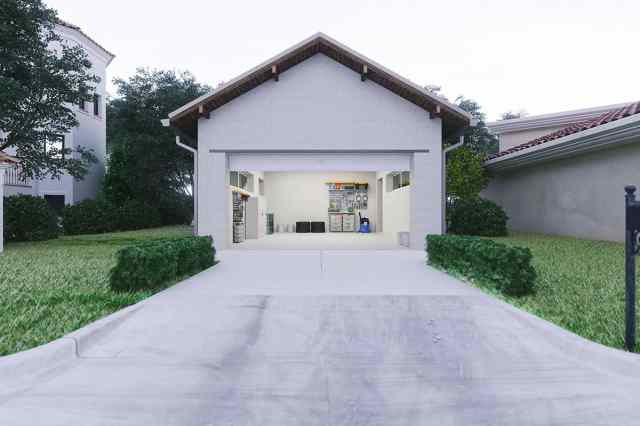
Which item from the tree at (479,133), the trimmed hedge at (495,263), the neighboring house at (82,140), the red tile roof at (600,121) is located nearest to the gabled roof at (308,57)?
the red tile roof at (600,121)

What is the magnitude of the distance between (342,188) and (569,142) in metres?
13.9

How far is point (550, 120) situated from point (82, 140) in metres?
25.3

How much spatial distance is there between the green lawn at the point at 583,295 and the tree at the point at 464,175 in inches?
370

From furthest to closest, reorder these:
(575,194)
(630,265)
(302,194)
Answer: (302,194), (575,194), (630,265)

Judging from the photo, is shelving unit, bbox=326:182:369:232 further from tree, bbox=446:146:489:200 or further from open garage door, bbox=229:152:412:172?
open garage door, bbox=229:152:412:172

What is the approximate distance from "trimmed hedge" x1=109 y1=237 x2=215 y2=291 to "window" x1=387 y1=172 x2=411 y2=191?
10112 mm

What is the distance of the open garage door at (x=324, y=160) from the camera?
14094mm

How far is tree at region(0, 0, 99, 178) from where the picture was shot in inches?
535

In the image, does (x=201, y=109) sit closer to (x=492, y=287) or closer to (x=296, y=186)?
(x=492, y=287)

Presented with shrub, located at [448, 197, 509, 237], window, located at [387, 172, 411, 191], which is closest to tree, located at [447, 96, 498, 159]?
window, located at [387, 172, 411, 191]

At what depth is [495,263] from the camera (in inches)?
259

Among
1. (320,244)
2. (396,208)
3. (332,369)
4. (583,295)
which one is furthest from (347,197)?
(332,369)

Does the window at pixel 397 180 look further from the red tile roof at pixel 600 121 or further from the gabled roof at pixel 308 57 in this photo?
the red tile roof at pixel 600 121

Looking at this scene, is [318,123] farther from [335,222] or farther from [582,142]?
[335,222]
